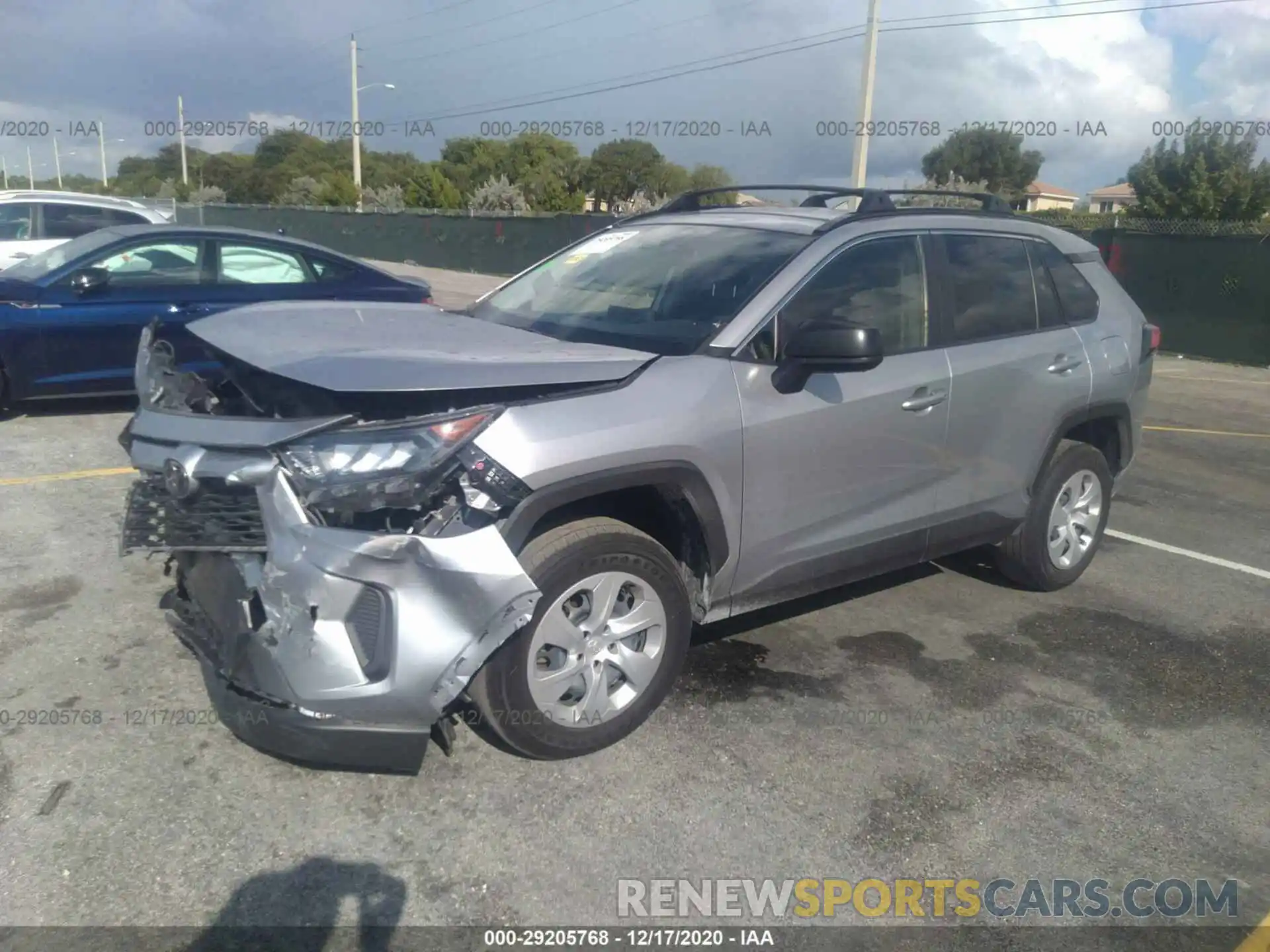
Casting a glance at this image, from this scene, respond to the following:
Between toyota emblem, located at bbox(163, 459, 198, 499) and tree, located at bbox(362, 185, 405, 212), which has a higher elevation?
tree, located at bbox(362, 185, 405, 212)

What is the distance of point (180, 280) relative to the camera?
823 centimetres

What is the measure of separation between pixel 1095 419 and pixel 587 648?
10.5 feet

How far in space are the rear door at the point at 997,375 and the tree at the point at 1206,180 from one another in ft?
103

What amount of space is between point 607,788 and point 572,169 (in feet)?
194

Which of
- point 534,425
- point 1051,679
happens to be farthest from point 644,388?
point 1051,679

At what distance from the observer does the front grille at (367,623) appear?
288 centimetres

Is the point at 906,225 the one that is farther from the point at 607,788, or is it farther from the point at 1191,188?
the point at 1191,188

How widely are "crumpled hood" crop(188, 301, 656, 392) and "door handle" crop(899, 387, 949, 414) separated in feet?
3.92

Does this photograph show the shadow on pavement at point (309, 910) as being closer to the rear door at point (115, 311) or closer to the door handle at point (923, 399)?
the door handle at point (923, 399)

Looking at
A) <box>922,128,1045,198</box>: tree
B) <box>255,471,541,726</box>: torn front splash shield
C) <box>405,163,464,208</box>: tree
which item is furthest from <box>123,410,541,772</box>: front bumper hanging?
<box>922,128,1045,198</box>: tree

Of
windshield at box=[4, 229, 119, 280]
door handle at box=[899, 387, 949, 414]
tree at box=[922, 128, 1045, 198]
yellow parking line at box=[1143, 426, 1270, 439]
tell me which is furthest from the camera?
tree at box=[922, 128, 1045, 198]

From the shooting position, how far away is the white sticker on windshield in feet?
15.6

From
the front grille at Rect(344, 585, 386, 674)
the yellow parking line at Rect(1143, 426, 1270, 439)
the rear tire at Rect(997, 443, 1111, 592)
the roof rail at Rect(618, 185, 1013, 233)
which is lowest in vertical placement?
the yellow parking line at Rect(1143, 426, 1270, 439)

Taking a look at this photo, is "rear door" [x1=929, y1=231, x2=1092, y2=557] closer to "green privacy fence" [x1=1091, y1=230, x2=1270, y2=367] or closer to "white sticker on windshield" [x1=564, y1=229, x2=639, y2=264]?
"white sticker on windshield" [x1=564, y1=229, x2=639, y2=264]
